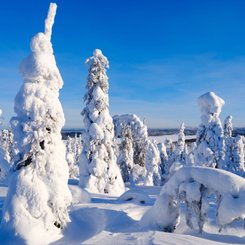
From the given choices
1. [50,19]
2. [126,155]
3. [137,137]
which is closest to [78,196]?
[50,19]

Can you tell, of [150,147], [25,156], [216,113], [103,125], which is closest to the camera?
[25,156]

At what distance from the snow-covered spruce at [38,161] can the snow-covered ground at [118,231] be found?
0.86 m

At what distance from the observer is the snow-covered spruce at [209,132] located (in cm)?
2859

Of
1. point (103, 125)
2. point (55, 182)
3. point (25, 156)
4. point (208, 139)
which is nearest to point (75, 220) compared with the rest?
point (55, 182)

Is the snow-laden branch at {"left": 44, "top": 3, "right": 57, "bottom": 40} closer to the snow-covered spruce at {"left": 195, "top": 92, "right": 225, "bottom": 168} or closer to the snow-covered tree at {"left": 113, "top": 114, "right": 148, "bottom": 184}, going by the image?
the snow-covered spruce at {"left": 195, "top": 92, "right": 225, "bottom": 168}

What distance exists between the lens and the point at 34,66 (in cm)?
1287

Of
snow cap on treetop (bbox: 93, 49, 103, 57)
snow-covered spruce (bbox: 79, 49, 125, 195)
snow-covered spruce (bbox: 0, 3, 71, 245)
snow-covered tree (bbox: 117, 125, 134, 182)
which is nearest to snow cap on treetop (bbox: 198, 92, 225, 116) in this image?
snow-covered spruce (bbox: 79, 49, 125, 195)

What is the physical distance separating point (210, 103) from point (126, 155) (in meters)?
13.3

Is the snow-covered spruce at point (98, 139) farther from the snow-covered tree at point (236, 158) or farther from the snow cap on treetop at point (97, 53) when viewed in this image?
the snow-covered tree at point (236, 158)

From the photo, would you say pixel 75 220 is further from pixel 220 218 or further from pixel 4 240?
pixel 220 218

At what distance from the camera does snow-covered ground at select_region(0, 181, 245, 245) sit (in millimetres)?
11438

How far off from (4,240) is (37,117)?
170 inches

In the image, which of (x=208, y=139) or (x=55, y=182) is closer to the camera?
(x=55, y=182)

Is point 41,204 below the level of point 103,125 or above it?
below
